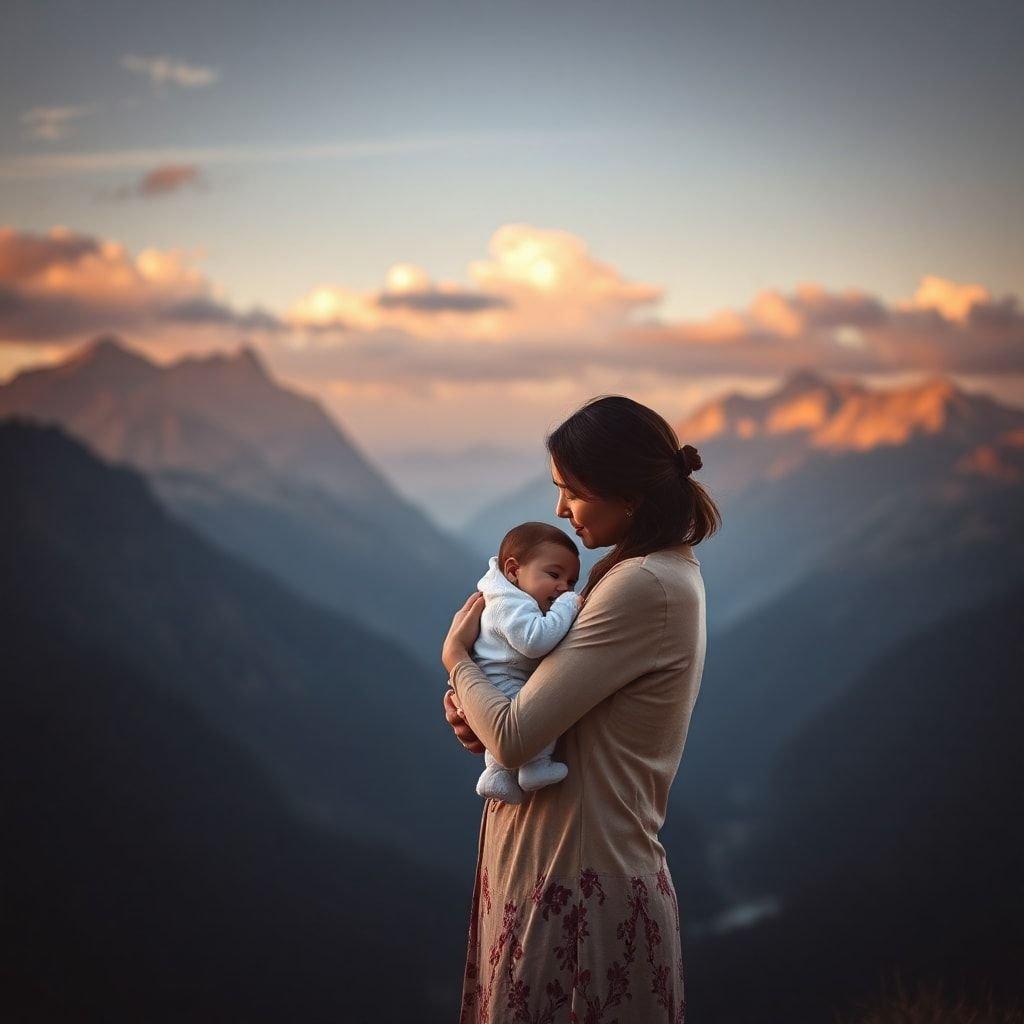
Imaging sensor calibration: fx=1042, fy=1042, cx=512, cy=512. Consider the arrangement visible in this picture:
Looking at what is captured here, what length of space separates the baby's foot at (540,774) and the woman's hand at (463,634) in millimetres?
239

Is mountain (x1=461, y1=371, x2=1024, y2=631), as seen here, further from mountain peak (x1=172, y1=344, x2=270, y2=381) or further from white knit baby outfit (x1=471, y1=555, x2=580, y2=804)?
white knit baby outfit (x1=471, y1=555, x2=580, y2=804)

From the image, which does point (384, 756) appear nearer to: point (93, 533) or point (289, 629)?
point (289, 629)

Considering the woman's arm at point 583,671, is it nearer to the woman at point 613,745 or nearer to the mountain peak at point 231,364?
the woman at point 613,745

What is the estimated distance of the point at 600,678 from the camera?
1.83m

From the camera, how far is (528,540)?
210cm

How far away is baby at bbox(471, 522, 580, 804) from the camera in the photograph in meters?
1.90

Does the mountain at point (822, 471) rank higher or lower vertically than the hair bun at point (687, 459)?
Result: higher

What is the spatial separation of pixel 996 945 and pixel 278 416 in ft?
78.7

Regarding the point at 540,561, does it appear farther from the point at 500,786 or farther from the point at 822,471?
the point at 822,471

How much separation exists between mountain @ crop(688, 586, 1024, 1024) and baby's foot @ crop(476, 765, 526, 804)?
8.58m

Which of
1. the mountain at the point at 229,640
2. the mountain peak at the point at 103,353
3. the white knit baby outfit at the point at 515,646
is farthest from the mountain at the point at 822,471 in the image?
the white knit baby outfit at the point at 515,646

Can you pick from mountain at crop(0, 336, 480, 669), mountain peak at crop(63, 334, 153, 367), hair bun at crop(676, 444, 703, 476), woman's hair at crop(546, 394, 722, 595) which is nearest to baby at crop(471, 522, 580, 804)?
woman's hair at crop(546, 394, 722, 595)

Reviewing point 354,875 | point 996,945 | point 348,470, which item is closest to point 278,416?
point 348,470

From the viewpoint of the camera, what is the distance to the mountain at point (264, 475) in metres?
23.0
